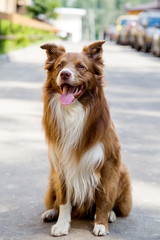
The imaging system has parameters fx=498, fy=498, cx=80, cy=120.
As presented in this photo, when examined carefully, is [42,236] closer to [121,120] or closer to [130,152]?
[130,152]

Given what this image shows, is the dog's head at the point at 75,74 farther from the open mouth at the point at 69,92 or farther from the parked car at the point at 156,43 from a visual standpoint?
the parked car at the point at 156,43

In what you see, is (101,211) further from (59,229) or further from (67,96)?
(67,96)

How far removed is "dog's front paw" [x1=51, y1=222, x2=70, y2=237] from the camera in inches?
162

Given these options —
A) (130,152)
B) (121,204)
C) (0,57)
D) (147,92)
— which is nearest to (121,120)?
(130,152)

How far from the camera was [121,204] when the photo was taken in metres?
4.50

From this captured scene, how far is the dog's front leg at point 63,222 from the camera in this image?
4121mm

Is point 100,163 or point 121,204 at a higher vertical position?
point 100,163

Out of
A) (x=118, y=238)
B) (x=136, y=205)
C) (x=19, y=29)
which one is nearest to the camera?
(x=118, y=238)

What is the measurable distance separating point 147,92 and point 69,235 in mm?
8813

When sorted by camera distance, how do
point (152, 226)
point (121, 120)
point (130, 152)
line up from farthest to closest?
point (121, 120)
point (130, 152)
point (152, 226)

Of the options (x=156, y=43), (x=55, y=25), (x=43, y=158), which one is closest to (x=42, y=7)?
(x=55, y=25)

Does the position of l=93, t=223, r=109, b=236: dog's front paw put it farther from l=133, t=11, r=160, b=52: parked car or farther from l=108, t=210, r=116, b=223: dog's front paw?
l=133, t=11, r=160, b=52: parked car

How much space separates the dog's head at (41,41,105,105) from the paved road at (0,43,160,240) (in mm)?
1172

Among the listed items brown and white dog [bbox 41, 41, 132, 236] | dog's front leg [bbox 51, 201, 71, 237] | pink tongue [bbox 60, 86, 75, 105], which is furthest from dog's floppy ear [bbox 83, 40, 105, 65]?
dog's front leg [bbox 51, 201, 71, 237]
